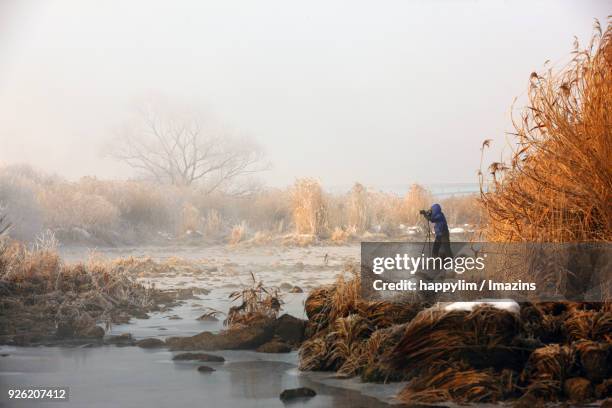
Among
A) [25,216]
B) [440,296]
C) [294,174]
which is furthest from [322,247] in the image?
[25,216]

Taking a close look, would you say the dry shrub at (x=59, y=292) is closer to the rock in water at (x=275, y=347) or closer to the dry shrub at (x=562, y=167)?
the rock in water at (x=275, y=347)

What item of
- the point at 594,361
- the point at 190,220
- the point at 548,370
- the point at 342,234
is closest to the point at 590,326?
the point at 594,361

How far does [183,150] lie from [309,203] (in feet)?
3.77

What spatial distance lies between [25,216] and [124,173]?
0.93 meters

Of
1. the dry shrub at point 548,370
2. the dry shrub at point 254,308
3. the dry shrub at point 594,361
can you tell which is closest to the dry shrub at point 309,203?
the dry shrub at point 254,308

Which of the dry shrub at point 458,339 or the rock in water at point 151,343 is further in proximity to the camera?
the rock in water at point 151,343

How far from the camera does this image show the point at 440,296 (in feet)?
21.5

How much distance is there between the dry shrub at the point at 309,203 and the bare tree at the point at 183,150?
373mm

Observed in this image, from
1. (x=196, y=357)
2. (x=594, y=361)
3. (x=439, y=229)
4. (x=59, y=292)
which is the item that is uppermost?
(x=439, y=229)

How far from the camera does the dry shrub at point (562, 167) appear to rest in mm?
6539

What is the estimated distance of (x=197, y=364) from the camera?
6602 millimetres

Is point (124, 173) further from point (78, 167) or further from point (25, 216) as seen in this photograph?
point (25, 216)

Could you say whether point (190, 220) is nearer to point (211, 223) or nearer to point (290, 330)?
point (211, 223)

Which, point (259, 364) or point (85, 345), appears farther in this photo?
point (85, 345)
